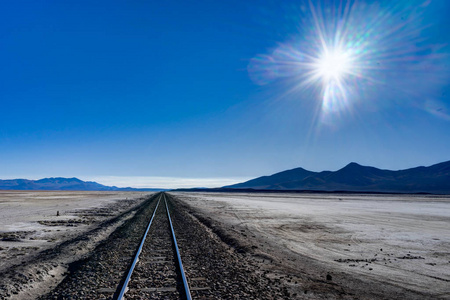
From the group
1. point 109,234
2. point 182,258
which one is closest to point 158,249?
point 182,258

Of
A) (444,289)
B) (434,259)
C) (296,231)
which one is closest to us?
(444,289)

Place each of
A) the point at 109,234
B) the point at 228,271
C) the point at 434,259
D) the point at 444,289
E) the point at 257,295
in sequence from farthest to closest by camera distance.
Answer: the point at 109,234 → the point at 434,259 → the point at 228,271 → the point at 444,289 → the point at 257,295

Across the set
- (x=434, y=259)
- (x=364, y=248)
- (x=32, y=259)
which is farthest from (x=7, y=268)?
(x=434, y=259)

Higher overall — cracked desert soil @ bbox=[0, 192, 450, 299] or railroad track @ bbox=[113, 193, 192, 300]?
railroad track @ bbox=[113, 193, 192, 300]

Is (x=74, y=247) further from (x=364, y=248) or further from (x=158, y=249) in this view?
(x=364, y=248)

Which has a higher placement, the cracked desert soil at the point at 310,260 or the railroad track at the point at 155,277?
the railroad track at the point at 155,277

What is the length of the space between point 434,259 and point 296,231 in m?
7.45

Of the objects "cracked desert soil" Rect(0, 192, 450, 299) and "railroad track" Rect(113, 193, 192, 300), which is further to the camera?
"cracked desert soil" Rect(0, 192, 450, 299)

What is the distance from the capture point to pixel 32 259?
977cm

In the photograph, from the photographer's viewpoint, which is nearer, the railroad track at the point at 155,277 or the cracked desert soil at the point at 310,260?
the railroad track at the point at 155,277

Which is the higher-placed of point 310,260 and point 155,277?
point 155,277

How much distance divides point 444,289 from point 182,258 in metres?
7.46

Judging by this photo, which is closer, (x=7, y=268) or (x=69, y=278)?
(x=69, y=278)

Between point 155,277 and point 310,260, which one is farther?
point 310,260
